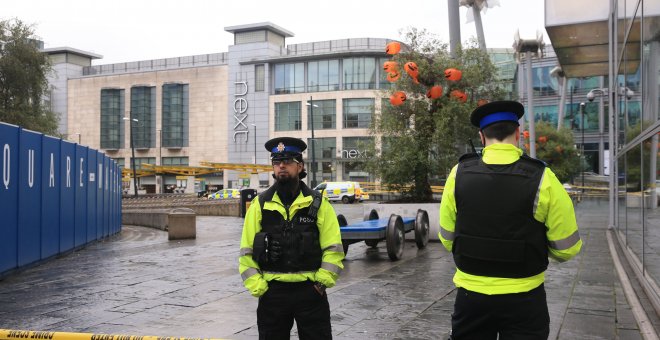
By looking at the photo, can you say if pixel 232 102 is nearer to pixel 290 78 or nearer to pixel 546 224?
pixel 290 78

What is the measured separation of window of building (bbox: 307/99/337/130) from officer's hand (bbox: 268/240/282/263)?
220 ft

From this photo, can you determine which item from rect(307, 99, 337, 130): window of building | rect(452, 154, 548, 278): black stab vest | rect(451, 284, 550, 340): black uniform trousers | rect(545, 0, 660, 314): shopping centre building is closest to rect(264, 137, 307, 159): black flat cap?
rect(452, 154, 548, 278): black stab vest

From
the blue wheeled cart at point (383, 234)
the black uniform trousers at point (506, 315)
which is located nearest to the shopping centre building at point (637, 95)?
the blue wheeled cart at point (383, 234)

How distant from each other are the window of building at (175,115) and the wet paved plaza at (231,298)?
71.7 metres

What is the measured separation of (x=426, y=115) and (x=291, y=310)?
12.5m

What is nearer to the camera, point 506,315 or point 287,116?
point 506,315

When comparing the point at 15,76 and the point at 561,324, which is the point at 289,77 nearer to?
the point at 15,76

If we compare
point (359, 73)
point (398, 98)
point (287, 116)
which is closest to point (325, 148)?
point (287, 116)

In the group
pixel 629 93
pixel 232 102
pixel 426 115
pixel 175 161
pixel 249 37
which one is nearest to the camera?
pixel 629 93

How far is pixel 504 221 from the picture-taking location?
117 inches

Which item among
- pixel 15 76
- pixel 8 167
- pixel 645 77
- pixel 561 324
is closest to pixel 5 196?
pixel 8 167

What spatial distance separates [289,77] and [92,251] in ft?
202

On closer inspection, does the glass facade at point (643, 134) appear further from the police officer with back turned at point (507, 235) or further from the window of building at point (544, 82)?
the window of building at point (544, 82)

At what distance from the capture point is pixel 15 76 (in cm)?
3622
